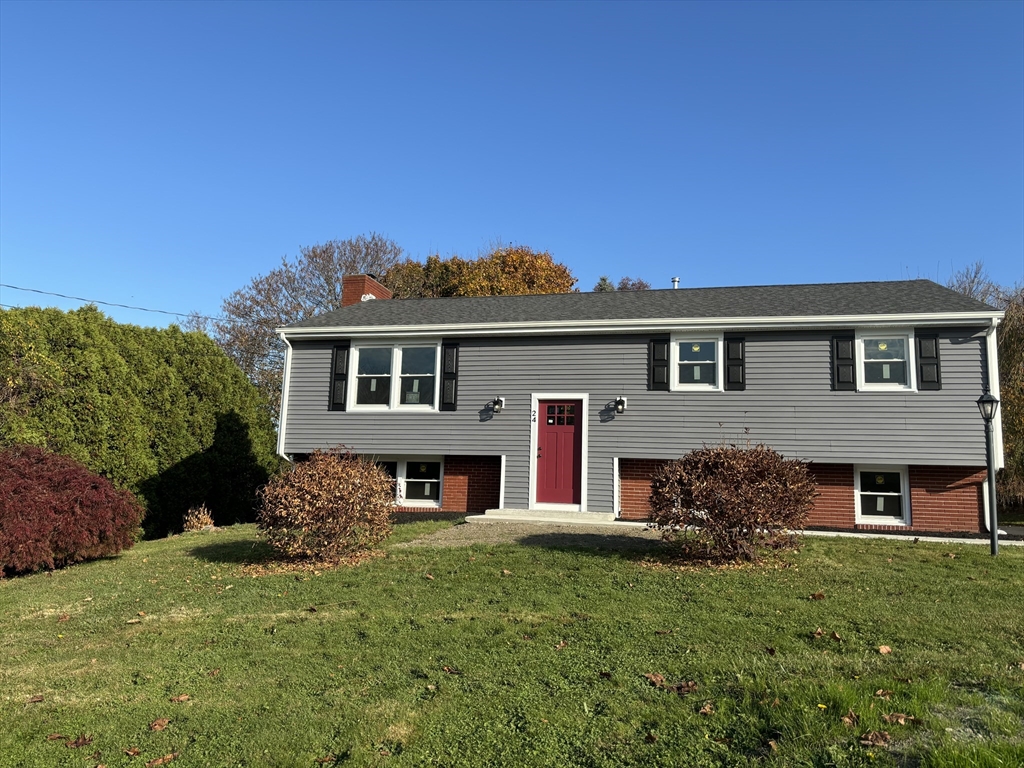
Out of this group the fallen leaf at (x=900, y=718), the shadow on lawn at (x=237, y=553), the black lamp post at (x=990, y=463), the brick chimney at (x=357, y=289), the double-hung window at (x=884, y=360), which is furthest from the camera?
the brick chimney at (x=357, y=289)

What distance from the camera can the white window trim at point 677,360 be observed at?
562 inches

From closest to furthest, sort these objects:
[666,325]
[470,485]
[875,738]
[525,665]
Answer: [875,738]
[525,665]
[666,325]
[470,485]

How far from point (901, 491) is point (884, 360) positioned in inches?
106

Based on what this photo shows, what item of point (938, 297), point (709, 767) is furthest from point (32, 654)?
point (938, 297)

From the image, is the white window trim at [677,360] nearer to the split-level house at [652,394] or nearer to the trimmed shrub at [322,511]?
the split-level house at [652,394]

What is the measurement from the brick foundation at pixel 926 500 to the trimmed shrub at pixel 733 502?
4295 mm

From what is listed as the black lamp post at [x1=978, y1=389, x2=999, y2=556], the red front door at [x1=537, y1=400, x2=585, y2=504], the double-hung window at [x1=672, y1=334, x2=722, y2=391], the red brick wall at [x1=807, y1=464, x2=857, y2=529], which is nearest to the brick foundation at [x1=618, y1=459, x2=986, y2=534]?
the red brick wall at [x1=807, y1=464, x2=857, y2=529]

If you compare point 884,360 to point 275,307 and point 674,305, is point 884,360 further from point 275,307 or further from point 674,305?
point 275,307

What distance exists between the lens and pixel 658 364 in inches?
573

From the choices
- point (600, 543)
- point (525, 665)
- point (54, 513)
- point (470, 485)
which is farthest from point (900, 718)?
point (470, 485)

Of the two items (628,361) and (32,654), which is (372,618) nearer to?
(32,654)

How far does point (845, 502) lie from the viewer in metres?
13.8

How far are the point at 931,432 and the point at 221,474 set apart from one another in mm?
16754

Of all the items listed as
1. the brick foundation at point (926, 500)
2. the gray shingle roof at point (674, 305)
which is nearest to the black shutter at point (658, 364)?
the gray shingle roof at point (674, 305)
